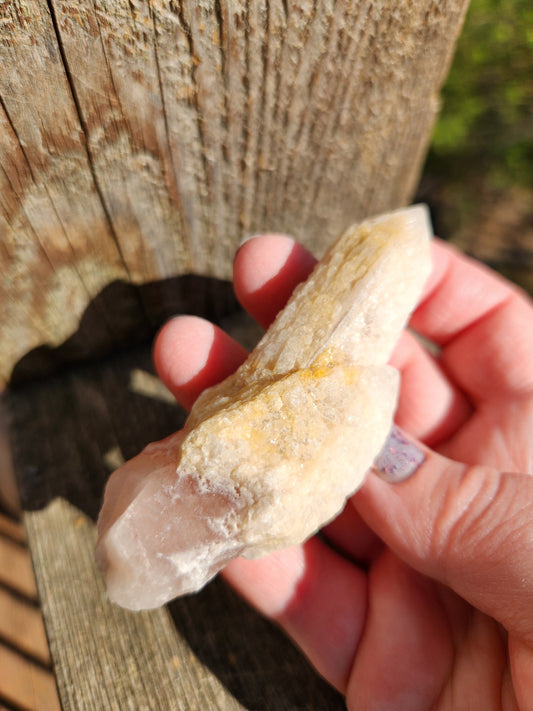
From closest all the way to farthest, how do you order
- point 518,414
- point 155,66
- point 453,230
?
1. point 155,66
2. point 518,414
3. point 453,230

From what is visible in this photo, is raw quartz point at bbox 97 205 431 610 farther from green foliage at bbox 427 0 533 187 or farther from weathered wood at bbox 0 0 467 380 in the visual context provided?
green foliage at bbox 427 0 533 187

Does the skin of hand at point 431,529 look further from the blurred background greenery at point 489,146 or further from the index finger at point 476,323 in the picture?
the blurred background greenery at point 489,146

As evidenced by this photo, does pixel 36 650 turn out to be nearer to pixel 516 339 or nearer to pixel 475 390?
pixel 475 390

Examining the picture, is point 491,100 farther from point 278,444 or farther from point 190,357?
point 278,444

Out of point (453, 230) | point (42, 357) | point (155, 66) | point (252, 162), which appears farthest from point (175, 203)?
point (453, 230)

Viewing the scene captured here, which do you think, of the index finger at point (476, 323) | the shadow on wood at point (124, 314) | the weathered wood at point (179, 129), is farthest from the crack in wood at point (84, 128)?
the index finger at point (476, 323)
